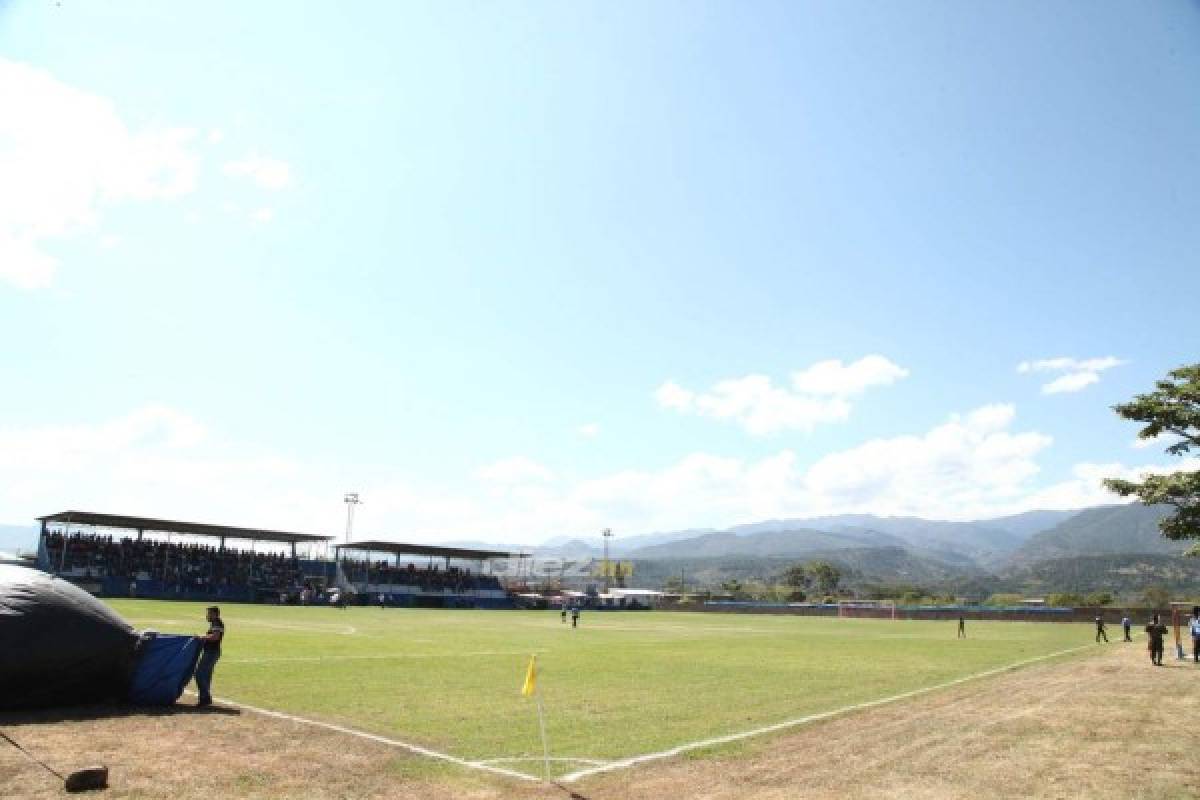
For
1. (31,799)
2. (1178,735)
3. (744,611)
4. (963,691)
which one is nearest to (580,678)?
(963,691)

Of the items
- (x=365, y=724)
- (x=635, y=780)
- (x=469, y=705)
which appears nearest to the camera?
(x=635, y=780)

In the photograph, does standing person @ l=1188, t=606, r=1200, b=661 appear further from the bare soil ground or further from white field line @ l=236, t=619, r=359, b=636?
white field line @ l=236, t=619, r=359, b=636

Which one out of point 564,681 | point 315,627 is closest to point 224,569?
point 315,627

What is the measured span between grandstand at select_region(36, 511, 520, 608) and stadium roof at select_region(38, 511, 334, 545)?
87mm

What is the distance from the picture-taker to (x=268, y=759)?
10336mm

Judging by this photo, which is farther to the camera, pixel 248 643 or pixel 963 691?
pixel 248 643

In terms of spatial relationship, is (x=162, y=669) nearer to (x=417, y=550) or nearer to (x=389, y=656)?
(x=389, y=656)

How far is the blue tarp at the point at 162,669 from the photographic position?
44.7 feet

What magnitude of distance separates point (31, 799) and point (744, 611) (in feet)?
296

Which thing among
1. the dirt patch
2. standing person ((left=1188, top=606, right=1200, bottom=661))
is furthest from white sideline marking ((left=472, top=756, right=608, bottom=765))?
standing person ((left=1188, top=606, right=1200, bottom=661))

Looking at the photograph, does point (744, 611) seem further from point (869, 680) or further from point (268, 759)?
point (268, 759)

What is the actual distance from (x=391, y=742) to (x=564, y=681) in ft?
29.3

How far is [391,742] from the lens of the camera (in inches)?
458

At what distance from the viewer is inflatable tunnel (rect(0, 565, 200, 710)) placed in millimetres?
12102
